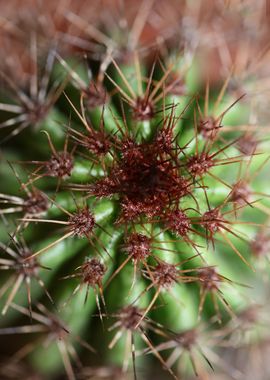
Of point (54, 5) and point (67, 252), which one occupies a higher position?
point (54, 5)

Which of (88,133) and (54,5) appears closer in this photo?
(88,133)

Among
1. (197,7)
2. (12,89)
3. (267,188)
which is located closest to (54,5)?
(197,7)

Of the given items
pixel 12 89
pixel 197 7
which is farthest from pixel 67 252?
pixel 197 7

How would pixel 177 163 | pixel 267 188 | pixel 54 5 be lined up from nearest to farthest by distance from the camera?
1. pixel 177 163
2. pixel 267 188
3. pixel 54 5

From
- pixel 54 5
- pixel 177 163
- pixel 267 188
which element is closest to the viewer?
pixel 177 163

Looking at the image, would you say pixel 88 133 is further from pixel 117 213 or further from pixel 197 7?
pixel 197 7

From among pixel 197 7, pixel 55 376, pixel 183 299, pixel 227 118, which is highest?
pixel 197 7

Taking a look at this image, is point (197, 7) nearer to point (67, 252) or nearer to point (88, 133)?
point (88, 133)
